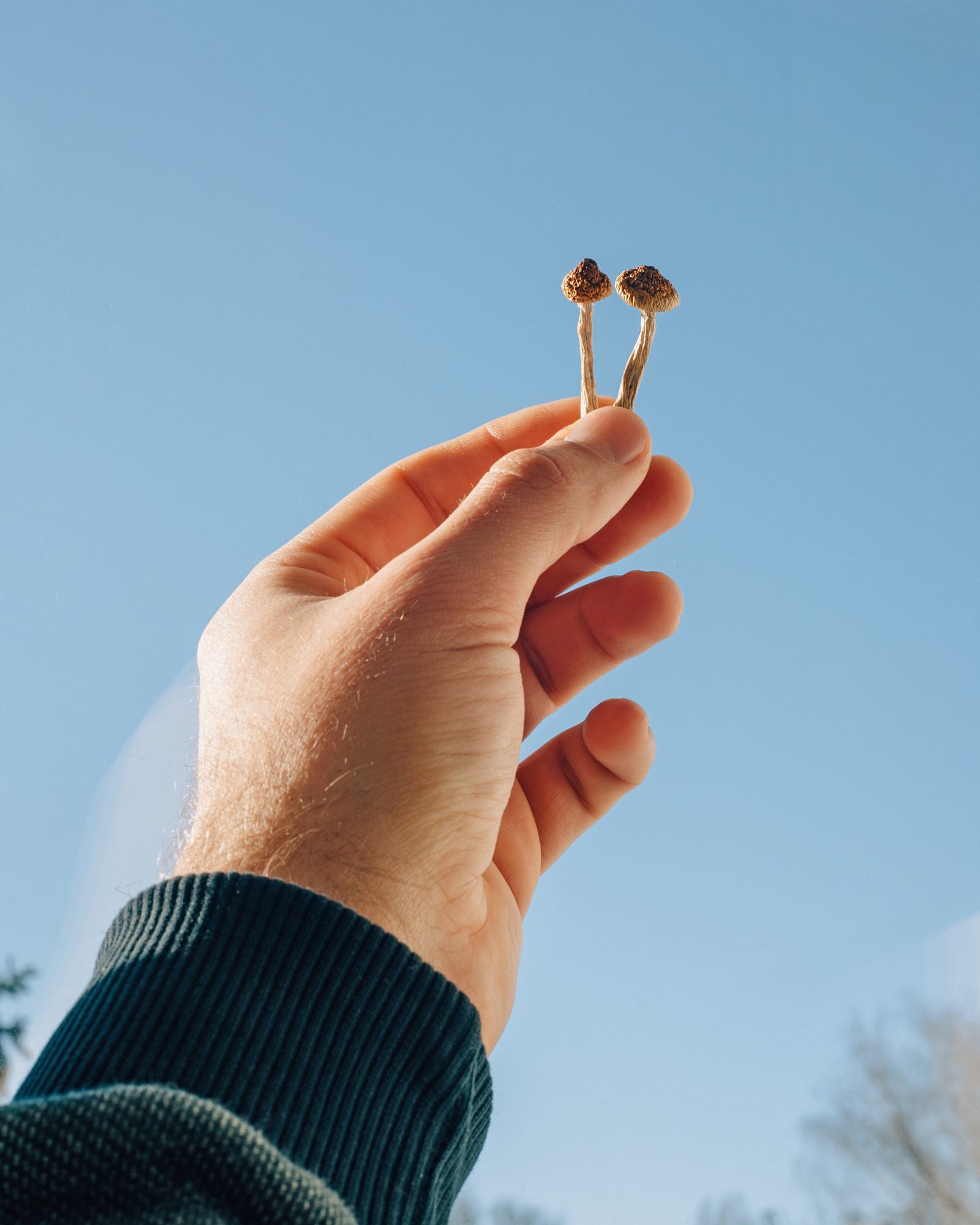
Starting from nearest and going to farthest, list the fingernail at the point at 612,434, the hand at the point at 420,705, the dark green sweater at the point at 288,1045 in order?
the dark green sweater at the point at 288,1045
the hand at the point at 420,705
the fingernail at the point at 612,434

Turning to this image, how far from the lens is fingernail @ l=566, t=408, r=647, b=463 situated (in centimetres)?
60

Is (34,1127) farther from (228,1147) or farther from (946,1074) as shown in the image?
(946,1074)

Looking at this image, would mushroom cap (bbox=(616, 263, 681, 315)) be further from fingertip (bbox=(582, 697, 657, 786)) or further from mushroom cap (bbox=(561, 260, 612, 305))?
fingertip (bbox=(582, 697, 657, 786))

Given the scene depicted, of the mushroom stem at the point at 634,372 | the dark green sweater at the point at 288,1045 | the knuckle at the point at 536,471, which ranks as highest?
the mushroom stem at the point at 634,372

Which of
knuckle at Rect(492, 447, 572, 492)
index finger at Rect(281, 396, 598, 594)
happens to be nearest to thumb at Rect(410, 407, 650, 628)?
knuckle at Rect(492, 447, 572, 492)

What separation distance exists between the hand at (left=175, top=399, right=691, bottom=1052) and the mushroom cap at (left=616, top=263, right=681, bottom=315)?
3.8 inches

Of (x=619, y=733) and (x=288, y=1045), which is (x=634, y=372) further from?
(x=288, y=1045)

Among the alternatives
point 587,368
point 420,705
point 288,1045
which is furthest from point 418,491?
point 288,1045

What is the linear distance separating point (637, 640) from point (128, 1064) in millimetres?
485

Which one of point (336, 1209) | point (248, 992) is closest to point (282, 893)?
point (248, 992)

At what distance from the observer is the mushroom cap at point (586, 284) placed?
657 mm

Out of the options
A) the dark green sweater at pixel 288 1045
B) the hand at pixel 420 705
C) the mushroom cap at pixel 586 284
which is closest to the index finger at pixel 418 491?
the hand at pixel 420 705

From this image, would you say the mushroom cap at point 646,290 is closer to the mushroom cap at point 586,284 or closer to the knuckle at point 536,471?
the mushroom cap at point 586,284

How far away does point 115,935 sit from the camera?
415mm
